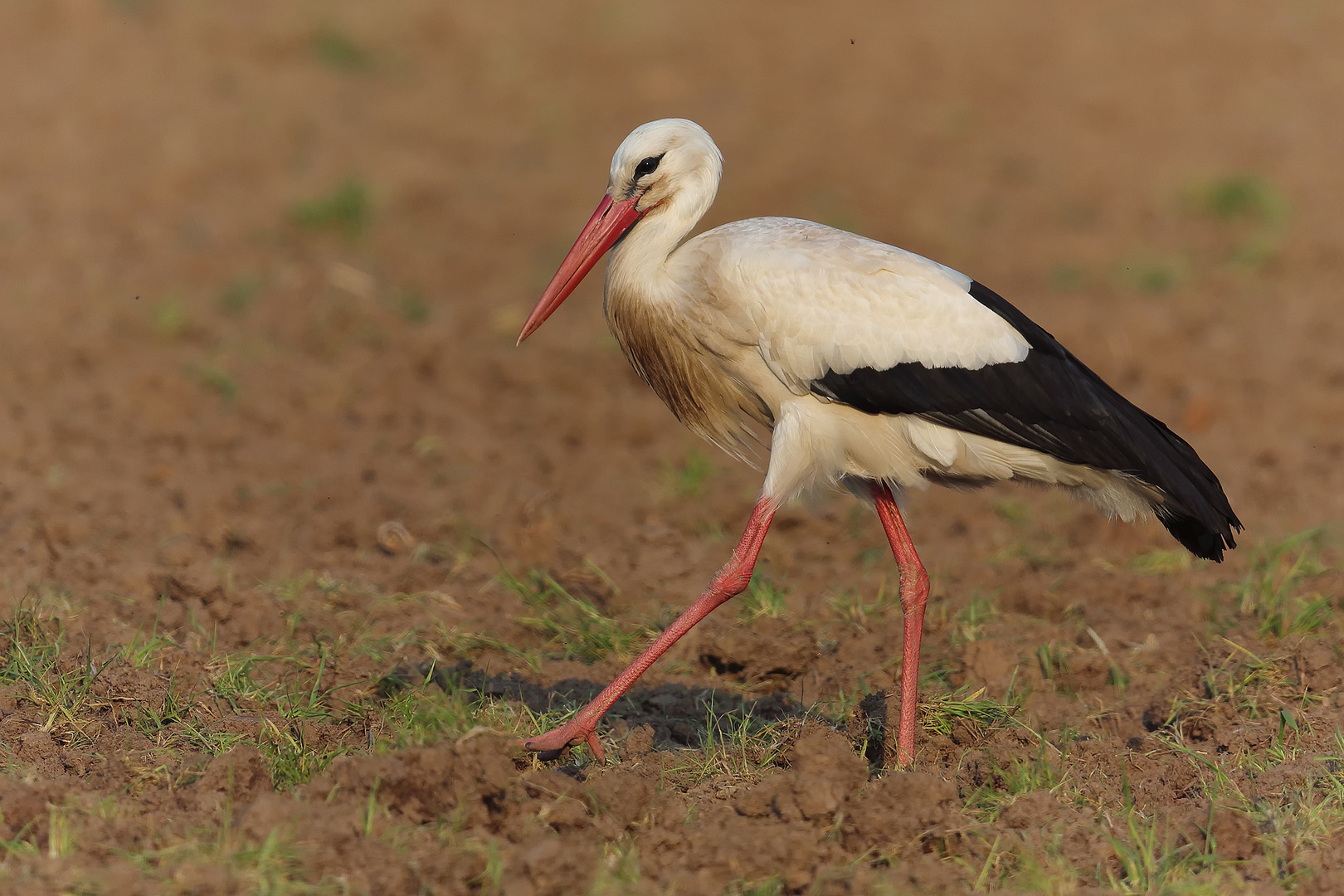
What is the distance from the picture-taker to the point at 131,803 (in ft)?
10.6

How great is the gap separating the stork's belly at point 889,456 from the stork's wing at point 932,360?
0.06 m

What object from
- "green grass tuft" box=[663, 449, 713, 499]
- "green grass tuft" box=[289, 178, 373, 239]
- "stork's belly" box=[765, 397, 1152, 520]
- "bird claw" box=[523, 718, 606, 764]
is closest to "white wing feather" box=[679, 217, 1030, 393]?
"stork's belly" box=[765, 397, 1152, 520]

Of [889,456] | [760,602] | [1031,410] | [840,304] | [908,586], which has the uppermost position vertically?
[840,304]

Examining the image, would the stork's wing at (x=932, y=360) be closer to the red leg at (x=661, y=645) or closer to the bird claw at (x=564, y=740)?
the red leg at (x=661, y=645)

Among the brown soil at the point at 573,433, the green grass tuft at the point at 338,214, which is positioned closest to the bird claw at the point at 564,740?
the brown soil at the point at 573,433

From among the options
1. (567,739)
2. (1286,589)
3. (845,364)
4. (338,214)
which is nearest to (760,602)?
(845,364)

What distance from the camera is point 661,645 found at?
13.0 ft

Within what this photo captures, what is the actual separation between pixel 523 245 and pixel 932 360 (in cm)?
600

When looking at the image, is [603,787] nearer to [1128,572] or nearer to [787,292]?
[787,292]

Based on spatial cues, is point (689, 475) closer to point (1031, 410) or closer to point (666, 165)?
point (666, 165)

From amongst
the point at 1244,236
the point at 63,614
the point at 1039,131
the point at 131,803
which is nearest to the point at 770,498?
the point at 131,803

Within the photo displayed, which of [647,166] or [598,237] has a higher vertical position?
[647,166]

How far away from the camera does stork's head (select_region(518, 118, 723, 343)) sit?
4.22m

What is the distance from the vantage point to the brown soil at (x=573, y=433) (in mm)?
3270
